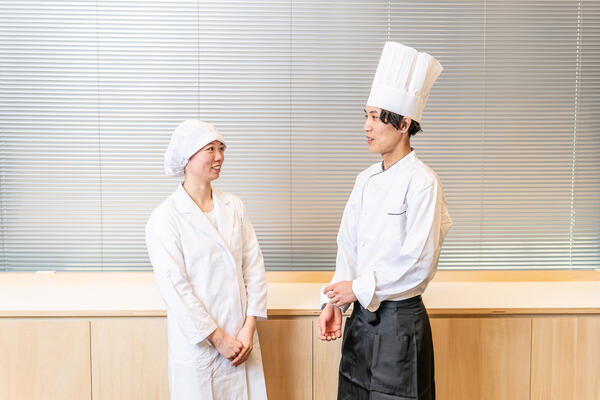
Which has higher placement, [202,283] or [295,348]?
[202,283]

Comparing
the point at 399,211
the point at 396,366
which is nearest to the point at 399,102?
the point at 399,211

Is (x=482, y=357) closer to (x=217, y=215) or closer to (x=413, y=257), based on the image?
(x=413, y=257)

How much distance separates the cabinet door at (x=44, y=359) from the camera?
1830 millimetres

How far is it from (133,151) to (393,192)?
1.31 meters

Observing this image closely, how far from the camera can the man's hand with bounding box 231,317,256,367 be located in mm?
1584

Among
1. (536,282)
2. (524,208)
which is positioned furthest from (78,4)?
(536,282)

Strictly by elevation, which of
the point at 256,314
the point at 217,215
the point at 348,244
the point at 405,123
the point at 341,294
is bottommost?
the point at 256,314

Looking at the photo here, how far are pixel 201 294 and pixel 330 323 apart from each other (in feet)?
1.45

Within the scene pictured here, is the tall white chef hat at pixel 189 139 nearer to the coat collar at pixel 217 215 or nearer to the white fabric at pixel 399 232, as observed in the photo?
the coat collar at pixel 217 215

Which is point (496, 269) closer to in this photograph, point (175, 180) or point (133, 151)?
point (175, 180)

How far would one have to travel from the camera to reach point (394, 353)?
1.49m

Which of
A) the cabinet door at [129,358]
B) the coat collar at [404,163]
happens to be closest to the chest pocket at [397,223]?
the coat collar at [404,163]

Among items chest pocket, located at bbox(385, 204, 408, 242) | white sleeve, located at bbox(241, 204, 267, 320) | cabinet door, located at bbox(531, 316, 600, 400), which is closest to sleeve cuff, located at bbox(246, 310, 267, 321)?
white sleeve, located at bbox(241, 204, 267, 320)

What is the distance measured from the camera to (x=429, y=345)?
156cm
